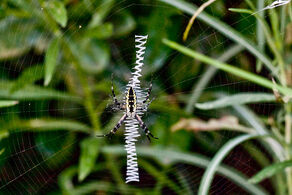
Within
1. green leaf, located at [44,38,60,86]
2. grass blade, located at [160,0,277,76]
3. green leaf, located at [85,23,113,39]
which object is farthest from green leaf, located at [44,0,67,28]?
grass blade, located at [160,0,277,76]

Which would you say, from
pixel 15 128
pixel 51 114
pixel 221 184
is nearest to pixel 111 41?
pixel 51 114

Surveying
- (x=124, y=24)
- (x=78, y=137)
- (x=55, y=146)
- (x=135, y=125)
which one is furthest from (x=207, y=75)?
(x=55, y=146)

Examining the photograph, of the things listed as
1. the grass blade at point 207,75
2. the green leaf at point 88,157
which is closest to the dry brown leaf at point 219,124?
the grass blade at point 207,75

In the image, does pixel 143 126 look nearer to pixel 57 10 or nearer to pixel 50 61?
pixel 50 61

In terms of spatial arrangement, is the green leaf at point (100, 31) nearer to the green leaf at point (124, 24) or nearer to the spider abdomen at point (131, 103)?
the green leaf at point (124, 24)

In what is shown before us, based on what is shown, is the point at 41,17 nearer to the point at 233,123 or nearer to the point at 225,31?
the point at 225,31

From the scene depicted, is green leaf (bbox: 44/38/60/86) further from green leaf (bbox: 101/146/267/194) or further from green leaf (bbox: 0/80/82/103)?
green leaf (bbox: 101/146/267/194)
